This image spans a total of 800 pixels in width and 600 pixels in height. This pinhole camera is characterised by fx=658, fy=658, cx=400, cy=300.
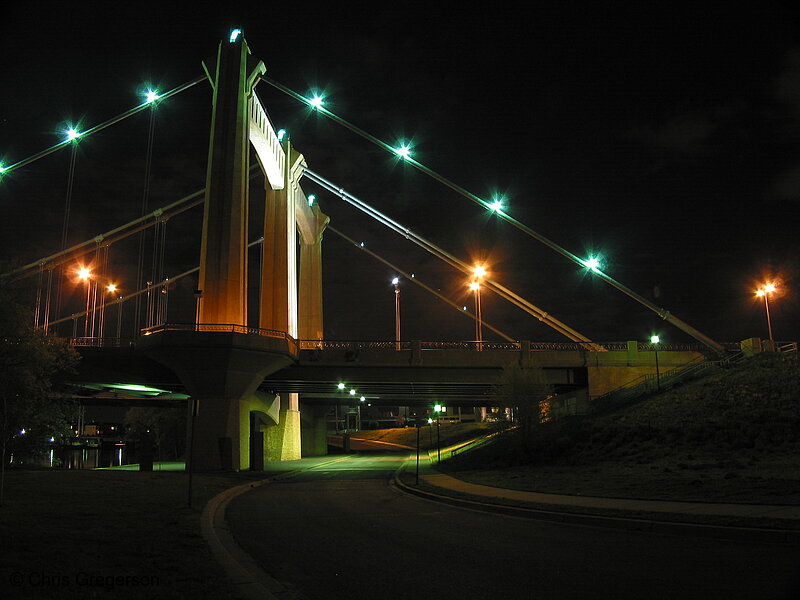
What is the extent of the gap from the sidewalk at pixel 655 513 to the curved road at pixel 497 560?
417mm

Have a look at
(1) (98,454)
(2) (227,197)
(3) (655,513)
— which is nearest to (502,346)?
(2) (227,197)

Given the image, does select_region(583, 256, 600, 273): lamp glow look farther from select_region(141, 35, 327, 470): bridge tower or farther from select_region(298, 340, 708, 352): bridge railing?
select_region(141, 35, 327, 470): bridge tower

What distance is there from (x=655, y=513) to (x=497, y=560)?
17.3 ft

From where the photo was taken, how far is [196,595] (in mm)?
6711

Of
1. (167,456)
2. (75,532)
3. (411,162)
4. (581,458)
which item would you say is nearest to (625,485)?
(581,458)

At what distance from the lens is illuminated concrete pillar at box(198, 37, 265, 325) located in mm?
38938

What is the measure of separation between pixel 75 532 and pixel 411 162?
5214 cm

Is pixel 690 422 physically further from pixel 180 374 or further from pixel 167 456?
pixel 167 456

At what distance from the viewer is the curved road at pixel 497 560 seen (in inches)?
296

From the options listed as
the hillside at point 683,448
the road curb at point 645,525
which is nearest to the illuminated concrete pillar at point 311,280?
the hillside at point 683,448

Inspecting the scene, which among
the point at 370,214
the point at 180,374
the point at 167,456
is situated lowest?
the point at 167,456

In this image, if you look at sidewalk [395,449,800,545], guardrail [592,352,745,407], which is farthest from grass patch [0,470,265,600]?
guardrail [592,352,745,407]

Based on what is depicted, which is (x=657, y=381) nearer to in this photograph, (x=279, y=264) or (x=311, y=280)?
(x=279, y=264)

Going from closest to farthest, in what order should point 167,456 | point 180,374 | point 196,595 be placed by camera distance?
point 196,595
point 180,374
point 167,456
